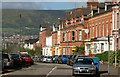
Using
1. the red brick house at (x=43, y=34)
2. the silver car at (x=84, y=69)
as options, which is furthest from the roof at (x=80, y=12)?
the silver car at (x=84, y=69)

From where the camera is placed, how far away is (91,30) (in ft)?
240

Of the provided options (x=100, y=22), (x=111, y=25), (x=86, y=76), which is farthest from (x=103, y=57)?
(x=86, y=76)

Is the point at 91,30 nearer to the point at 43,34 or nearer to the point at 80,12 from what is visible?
the point at 80,12

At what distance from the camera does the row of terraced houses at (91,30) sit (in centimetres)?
5531

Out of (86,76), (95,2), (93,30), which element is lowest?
(86,76)

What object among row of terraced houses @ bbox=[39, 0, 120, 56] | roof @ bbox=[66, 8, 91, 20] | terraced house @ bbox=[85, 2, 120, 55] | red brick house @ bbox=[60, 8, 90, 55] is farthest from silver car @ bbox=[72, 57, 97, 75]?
roof @ bbox=[66, 8, 91, 20]

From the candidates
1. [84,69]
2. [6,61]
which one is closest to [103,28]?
[6,61]

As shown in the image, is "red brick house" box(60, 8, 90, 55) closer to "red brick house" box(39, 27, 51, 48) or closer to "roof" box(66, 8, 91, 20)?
"roof" box(66, 8, 91, 20)

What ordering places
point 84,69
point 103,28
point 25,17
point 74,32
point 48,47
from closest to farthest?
point 84,69
point 103,28
point 74,32
point 25,17
point 48,47

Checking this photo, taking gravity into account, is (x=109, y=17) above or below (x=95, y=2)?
below

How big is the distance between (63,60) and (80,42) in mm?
21538

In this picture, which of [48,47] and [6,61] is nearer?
[6,61]

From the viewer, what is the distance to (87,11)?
85.1 metres

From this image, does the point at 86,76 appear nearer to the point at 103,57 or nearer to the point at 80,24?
the point at 103,57
